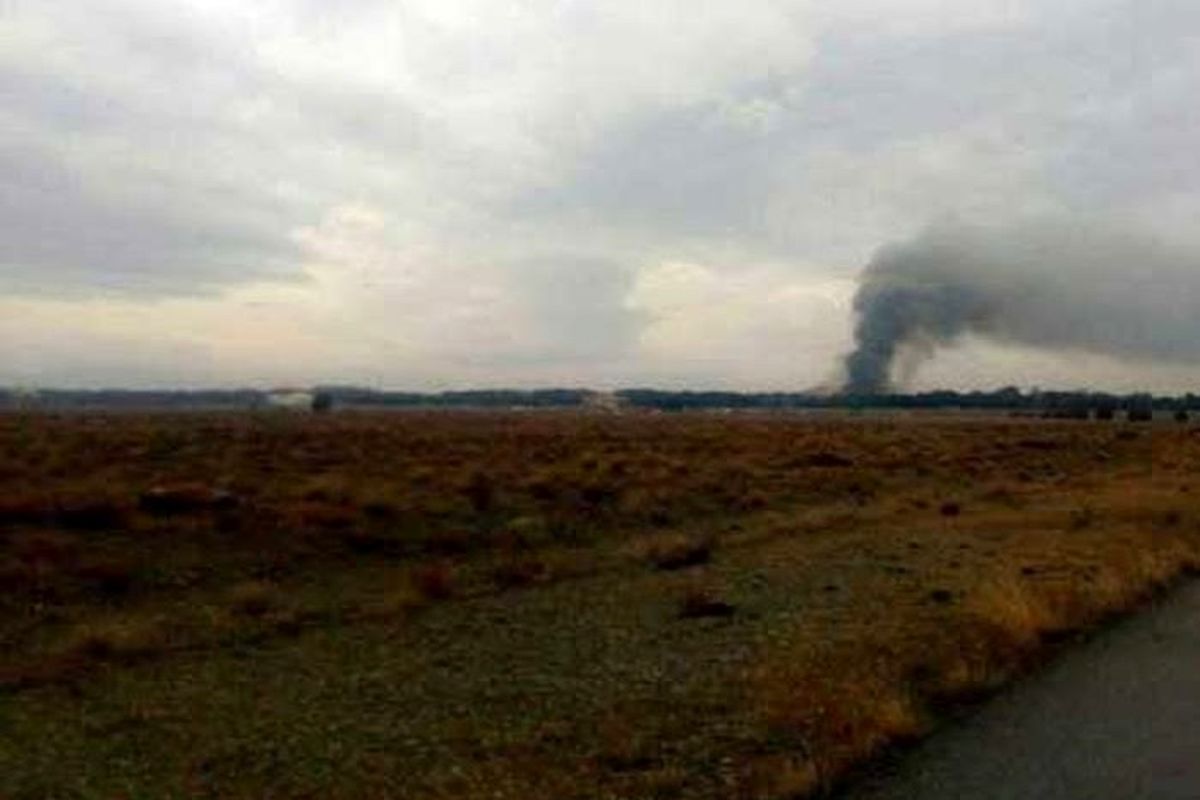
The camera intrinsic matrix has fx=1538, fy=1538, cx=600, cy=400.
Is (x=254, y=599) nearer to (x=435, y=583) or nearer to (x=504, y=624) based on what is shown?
(x=435, y=583)

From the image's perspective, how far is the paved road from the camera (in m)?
10.4

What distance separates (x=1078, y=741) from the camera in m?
11.9

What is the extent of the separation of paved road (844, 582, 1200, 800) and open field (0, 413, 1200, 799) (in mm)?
489

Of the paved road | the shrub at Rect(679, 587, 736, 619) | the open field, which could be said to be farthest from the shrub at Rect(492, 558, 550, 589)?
the paved road

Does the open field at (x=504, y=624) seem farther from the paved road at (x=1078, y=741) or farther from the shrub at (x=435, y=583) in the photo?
the paved road at (x=1078, y=741)

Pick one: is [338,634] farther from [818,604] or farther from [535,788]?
[535,788]

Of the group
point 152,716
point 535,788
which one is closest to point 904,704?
point 535,788

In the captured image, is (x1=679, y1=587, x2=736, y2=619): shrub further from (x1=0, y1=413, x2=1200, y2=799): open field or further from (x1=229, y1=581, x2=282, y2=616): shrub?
(x1=229, y1=581, x2=282, y2=616): shrub

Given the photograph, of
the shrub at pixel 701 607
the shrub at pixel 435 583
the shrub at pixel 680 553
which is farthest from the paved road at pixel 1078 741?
the shrub at pixel 680 553

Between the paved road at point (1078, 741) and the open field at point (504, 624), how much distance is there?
0.49 m

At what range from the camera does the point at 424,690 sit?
13.9 m

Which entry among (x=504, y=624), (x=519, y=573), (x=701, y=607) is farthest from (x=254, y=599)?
(x=701, y=607)

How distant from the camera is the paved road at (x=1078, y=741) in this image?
10352 mm

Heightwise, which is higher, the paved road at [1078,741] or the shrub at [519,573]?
the paved road at [1078,741]
